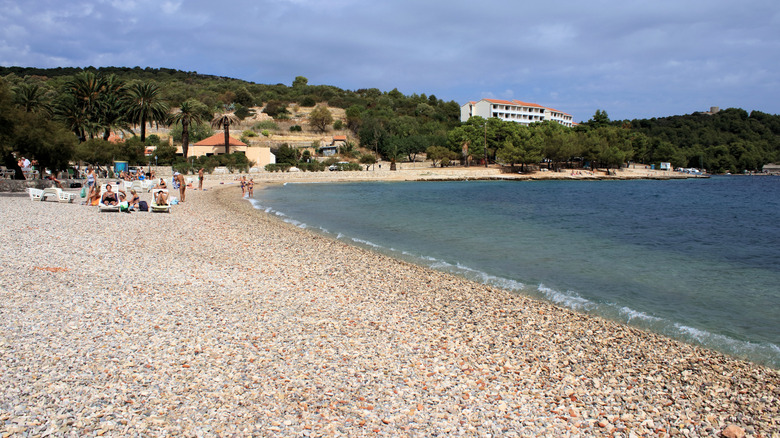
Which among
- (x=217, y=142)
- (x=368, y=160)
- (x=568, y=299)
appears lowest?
(x=568, y=299)

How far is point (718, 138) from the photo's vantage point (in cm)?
12962

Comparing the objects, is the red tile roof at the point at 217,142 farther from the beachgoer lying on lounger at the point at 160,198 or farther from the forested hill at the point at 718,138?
the forested hill at the point at 718,138

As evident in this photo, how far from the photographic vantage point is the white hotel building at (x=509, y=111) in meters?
118

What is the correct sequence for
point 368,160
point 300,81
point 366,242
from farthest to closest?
1. point 300,81
2. point 368,160
3. point 366,242

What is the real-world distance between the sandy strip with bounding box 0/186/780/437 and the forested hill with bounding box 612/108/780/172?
12097 cm

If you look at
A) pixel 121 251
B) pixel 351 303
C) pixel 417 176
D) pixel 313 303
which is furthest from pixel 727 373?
pixel 417 176

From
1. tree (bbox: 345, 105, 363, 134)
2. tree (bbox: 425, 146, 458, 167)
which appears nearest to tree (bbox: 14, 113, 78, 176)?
tree (bbox: 425, 146, 458, 167)

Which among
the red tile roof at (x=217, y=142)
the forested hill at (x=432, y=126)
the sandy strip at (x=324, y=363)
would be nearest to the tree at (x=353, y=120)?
the forested hill at (x=432, y=126)

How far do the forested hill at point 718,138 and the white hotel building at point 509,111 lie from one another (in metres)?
28.2

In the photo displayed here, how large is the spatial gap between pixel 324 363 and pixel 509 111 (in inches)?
4900

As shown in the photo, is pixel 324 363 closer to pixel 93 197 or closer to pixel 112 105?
pixel 93 197

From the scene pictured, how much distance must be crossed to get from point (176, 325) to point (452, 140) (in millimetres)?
81189

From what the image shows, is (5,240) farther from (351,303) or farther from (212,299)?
(351,303)

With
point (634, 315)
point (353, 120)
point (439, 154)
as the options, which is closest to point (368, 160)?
point (439, 154)
